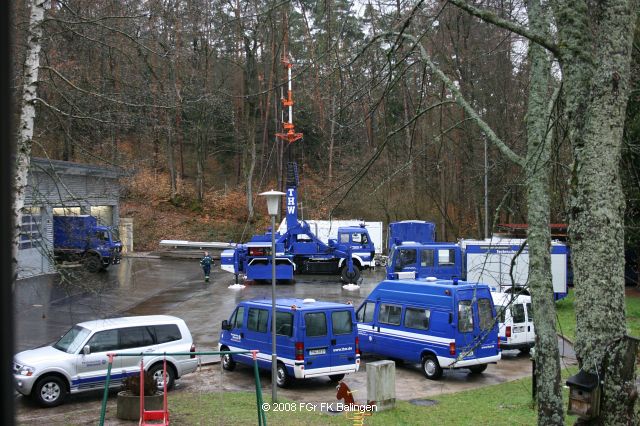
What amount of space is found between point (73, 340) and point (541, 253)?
9796mm

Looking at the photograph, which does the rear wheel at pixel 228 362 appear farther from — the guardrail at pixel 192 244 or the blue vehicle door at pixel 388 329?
the guardrail at pixel 192 244

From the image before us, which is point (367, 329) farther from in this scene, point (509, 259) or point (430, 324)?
point (509, 259)

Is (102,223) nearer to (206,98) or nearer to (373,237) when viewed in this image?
(206,98)

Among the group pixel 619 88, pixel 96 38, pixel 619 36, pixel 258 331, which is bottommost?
pixel 258 331

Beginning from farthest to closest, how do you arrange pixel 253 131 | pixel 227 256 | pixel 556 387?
pixel 253 131 < pixel 227 256 < pixel 556 387

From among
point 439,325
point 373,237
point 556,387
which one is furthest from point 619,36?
point 373,237

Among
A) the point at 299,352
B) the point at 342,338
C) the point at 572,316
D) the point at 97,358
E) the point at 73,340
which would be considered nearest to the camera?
the point at 97,358

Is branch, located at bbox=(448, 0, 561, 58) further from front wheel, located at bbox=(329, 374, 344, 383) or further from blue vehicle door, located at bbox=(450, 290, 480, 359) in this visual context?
front wheel, located at bbox=(329, 374, 344, 383)

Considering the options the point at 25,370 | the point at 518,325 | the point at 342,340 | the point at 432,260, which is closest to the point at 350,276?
the point at 432,260

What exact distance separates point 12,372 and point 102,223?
8655mm

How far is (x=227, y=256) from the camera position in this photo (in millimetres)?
32062

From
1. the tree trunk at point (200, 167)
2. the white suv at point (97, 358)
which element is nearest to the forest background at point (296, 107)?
the tree trunk at point (200, 167)

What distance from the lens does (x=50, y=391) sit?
12.8 metres

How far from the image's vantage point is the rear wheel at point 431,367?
14.9 m
